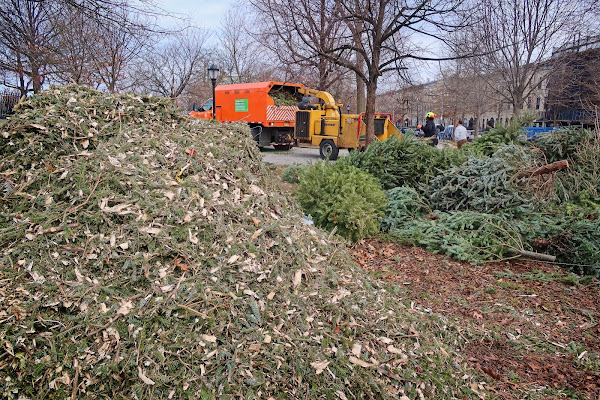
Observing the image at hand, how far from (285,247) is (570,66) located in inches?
526

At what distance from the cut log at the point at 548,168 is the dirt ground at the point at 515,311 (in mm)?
1639

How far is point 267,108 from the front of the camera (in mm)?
14883

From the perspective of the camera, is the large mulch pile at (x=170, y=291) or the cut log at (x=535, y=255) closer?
the large mulch pile at (x=170, y=291)

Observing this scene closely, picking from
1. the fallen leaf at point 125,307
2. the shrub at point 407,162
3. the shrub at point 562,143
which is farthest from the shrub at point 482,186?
the fallen leaf at point 125,307

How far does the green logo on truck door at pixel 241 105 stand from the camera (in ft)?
50.7

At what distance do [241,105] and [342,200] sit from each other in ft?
38.7

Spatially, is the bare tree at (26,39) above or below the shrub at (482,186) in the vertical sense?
above

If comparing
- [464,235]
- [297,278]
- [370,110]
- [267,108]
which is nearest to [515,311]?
[464,235]

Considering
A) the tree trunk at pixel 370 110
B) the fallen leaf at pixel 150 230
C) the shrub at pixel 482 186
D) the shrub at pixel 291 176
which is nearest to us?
the fallen leaf at pixel 150 230

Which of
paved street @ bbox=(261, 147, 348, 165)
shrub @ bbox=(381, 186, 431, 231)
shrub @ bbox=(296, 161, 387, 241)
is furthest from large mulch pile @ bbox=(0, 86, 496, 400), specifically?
paved street @ bbox=(261, 147, 348, 165)

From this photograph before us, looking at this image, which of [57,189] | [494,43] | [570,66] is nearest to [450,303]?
[57,189]

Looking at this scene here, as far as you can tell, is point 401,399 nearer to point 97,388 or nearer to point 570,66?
point 97,388

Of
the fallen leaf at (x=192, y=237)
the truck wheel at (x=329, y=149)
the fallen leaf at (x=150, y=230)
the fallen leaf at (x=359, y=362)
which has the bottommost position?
the fallen leaf at (x=359, y=362)

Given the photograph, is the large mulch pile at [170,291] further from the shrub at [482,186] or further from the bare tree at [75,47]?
the bare tree at [75,47]
